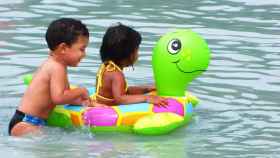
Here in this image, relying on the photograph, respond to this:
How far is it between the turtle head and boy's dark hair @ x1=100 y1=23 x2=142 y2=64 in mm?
215

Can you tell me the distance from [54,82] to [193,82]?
6.18 feet

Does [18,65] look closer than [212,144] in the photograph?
No

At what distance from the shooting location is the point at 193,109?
286 inches

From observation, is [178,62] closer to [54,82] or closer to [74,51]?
[74,51]

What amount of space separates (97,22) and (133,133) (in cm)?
397

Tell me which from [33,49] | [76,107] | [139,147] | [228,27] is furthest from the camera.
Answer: [228,27]

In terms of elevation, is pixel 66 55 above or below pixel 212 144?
above

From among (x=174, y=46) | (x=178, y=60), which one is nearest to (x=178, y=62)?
(x=178, y=60)

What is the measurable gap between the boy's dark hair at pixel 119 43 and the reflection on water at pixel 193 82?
0.61 metres

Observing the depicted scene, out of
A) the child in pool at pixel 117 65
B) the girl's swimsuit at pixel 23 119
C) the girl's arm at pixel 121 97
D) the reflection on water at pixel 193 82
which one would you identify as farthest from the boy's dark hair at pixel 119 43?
the girl's swimsuit at pixel 23 119

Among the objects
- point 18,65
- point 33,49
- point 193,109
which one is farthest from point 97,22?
point 193,109

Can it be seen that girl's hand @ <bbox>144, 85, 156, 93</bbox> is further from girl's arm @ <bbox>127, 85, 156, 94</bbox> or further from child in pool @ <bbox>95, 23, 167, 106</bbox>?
child in pool @ <bbox>95, 23, 167, 106</bbox>

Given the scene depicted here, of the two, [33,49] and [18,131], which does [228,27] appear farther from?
[18,131]

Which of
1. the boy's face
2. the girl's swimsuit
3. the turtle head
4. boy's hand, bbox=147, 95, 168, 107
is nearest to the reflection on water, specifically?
the girl's swimsuit
